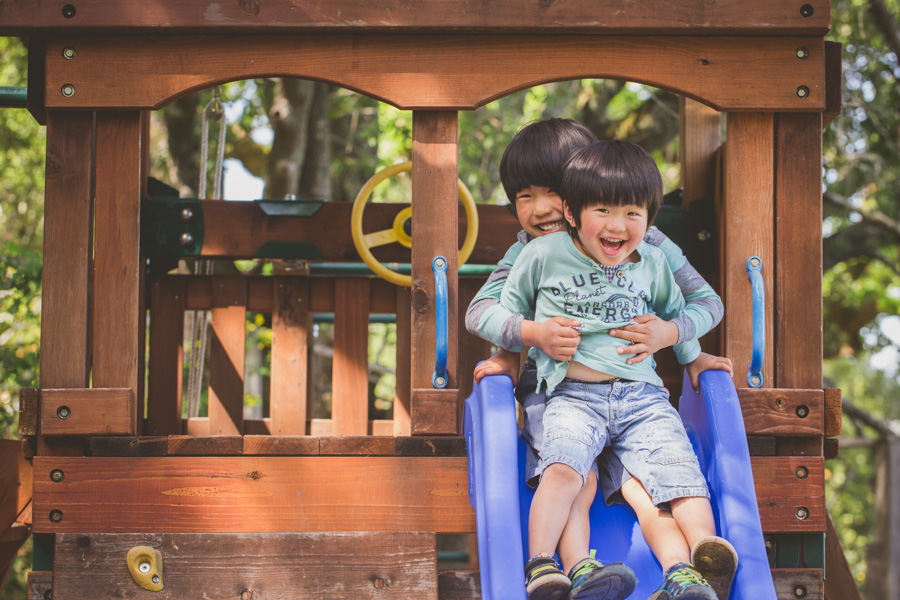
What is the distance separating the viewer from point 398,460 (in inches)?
103

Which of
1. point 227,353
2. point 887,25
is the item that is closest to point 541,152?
point 227,353

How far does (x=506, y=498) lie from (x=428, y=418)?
554mm

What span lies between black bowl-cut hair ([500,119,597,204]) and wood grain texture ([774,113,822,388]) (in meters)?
0.66

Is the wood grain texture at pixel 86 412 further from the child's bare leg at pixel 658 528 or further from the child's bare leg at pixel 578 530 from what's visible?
the child's bare leg at pixel 658 528

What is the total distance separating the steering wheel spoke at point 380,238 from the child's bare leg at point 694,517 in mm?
1742

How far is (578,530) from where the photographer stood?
2.19m

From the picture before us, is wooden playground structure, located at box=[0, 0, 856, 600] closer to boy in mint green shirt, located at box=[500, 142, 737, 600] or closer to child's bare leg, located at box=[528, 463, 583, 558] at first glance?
boy in mint green shirt, located at box=[500, 142, 737, 600]

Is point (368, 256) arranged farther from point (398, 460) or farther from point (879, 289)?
point (879, 289)

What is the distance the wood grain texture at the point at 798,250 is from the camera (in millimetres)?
2703

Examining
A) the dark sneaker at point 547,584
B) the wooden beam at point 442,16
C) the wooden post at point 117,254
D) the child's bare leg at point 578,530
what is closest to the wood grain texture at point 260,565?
the wooden post at point 117,254

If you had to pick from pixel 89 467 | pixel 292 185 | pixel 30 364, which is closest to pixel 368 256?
pixel 89 467

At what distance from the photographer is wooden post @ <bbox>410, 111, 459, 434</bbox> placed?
2.63 m

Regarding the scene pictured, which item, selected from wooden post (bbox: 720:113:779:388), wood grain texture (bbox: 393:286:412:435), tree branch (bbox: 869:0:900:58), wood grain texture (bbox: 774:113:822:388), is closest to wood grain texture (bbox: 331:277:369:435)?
wood grain texture (bbox: 393:286:412:435)

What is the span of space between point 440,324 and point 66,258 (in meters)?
1.20
